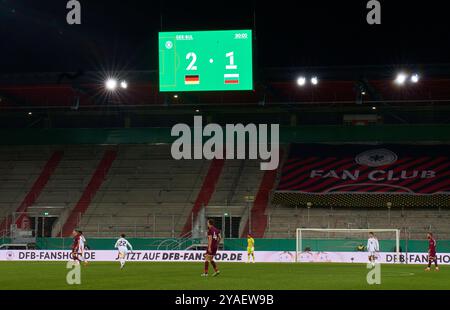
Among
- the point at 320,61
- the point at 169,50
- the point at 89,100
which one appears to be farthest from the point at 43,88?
the point at 320,61

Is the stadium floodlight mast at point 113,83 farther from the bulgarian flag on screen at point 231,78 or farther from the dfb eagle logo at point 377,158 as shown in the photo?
the dfb eagle logo at point 377,158

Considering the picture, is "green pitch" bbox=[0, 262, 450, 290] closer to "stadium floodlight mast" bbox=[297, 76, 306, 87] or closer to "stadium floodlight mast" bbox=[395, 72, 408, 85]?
"stadium floodlight mast" bbox=[395, 72, 408, 85]

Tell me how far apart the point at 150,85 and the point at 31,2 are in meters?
10.8

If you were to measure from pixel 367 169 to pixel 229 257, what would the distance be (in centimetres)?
1521

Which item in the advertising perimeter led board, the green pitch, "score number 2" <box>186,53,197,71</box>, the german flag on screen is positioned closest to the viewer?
the green pitch

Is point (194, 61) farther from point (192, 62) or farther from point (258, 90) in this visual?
point (258, 90)

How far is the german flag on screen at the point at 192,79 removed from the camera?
43.1 metres

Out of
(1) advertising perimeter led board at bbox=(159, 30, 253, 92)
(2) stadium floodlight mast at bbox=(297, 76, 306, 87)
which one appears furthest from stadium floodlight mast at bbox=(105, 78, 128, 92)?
(2) stadium floodlight mast at bbox=(297, 76, 306, 87)

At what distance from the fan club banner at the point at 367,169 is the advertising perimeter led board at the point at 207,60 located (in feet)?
52.2

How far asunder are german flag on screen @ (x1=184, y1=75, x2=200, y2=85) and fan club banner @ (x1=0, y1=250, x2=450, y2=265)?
35.8 ft

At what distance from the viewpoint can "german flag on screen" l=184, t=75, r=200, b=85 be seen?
141 ft

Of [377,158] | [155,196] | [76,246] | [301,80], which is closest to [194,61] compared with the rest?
[301,80]

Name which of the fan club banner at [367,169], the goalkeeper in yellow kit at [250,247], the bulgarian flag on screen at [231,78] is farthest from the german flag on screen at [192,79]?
the fan club banner at [367,169]

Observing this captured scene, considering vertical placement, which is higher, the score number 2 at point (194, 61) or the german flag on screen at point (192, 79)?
the score number 2 at point (194, 61)
